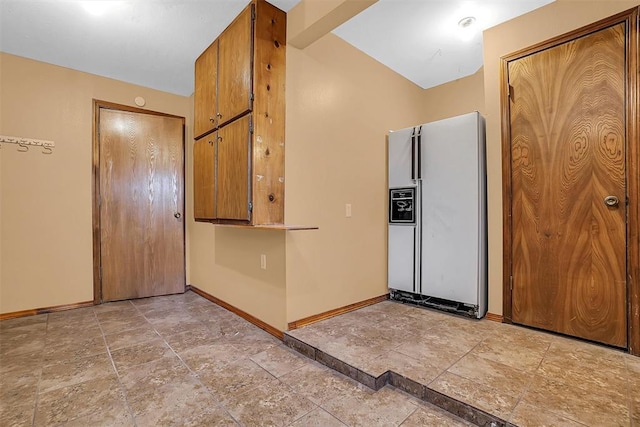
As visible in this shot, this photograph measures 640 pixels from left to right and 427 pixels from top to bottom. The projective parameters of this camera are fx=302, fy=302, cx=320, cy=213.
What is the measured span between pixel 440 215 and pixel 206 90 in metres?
2.45

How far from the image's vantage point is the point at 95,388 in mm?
1707

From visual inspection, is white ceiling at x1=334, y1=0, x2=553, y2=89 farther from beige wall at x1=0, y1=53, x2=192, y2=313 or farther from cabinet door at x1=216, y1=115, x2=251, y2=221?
beige wall at x1=0, y1=53, x2=192, y2=313

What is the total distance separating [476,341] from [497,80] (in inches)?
83.9

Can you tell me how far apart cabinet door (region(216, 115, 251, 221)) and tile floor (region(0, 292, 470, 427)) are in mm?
991

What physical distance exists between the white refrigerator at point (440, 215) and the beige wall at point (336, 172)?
0.55 ft

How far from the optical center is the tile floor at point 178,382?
1.47 meters

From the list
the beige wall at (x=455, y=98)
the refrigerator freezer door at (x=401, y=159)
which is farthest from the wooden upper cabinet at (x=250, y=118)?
the beige wall at (x=455, y=98)

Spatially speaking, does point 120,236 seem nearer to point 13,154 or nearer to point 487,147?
point 13,154

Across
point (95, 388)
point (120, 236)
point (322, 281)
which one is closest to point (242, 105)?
point (322, 281)

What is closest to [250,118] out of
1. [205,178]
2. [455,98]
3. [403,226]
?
[205,178]

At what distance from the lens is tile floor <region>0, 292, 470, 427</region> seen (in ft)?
4.81

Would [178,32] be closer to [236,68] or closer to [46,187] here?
[236,68]

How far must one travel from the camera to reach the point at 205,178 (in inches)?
108

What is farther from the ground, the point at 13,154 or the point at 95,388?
the point at 13,154
